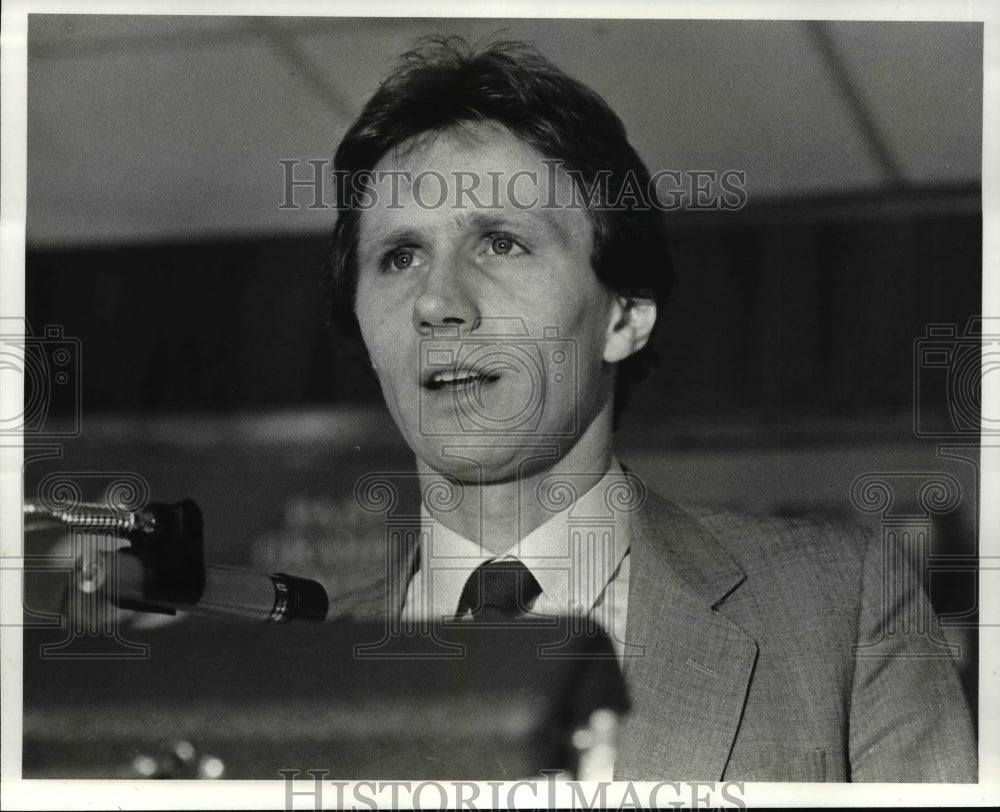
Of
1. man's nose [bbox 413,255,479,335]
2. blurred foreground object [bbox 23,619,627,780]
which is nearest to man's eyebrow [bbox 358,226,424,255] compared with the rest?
man's nose [bbox 413,255,479,335]

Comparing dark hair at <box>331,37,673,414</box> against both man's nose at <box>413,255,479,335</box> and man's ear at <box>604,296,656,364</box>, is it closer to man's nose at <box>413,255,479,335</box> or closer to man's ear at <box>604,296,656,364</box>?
man's ear at <box>604,296,656,364</box>

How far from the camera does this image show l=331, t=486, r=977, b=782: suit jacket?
296 cm

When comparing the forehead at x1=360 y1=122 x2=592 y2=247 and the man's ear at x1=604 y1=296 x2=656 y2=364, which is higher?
the forehead at x1=360 y1=122 x2=592 y2=247

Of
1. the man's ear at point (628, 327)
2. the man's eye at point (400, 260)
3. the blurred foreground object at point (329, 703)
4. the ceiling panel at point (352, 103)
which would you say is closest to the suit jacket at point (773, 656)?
the blurred foreground object at point (329, 703)

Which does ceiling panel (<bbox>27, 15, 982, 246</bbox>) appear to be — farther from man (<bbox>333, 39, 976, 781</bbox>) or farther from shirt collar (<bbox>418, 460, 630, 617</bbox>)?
shirt collar (<bbox>418, 460, 630, 617</bbox>)

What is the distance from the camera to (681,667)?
2.96 meters

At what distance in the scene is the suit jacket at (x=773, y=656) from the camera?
296 cm

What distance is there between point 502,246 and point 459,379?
366 millimetres

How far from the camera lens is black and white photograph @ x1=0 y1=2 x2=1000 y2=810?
299 cm

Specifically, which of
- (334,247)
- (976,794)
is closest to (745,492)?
(976,794)

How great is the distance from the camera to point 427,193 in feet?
9.82

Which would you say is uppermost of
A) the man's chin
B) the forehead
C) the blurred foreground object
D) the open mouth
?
the forehead

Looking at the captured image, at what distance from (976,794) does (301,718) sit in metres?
1.81

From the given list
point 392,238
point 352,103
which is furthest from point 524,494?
point 352,103
